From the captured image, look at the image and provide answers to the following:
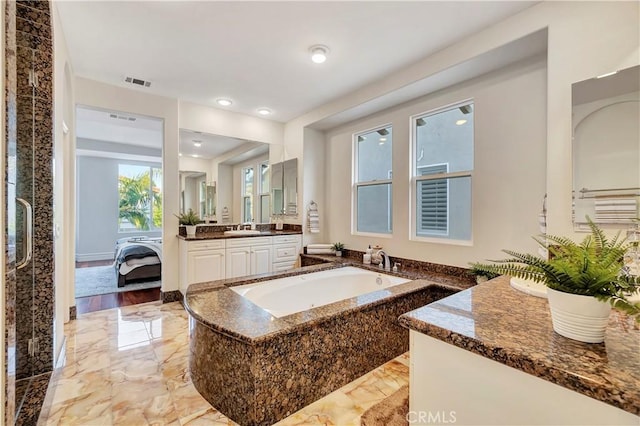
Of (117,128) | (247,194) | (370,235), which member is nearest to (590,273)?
(370,235)

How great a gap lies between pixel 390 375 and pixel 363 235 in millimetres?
2227

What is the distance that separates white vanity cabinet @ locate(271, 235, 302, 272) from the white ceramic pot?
3759 mm

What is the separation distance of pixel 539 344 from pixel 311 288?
2488mm

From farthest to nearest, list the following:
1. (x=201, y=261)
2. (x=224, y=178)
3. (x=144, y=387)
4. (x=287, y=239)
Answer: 1. (x=224, y=178)
2. (x=287, y=239)
3. (x=201, y=261)
4. (x=144, y=387)

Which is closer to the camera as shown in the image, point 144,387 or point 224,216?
point 144,387

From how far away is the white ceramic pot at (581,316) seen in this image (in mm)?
744

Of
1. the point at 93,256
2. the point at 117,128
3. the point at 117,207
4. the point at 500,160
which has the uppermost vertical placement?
the point at 117,128

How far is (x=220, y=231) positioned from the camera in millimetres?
4492

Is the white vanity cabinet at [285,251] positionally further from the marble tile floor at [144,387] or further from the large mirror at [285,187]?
the marble tile floor at [144,387]

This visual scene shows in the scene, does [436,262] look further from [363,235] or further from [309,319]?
[309,319]

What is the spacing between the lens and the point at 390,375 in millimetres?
2154

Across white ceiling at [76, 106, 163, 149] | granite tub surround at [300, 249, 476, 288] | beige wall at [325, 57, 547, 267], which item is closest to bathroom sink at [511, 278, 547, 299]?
granite tub surround at [300, 249, 476, 288]

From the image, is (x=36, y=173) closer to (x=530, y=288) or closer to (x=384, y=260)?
(x=530, y=288)

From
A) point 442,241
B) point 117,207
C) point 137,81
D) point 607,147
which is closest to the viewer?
point 607,147
